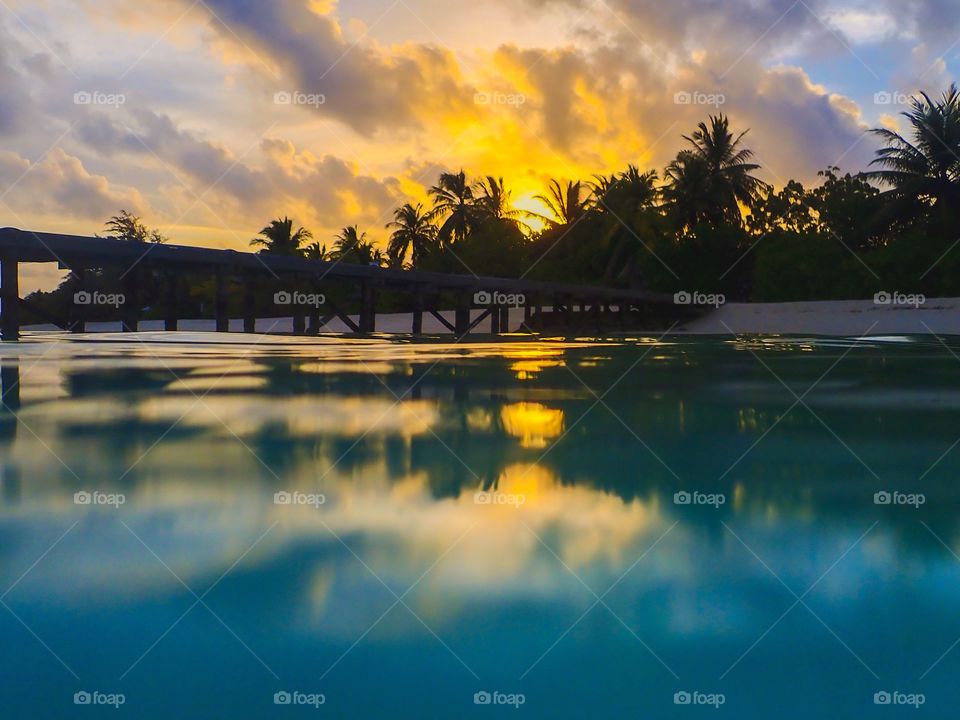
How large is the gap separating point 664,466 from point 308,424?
94.0 inches

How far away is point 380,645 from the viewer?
193 cm

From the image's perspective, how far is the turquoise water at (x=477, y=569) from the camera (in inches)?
69.6

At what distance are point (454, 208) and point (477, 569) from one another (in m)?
45.9

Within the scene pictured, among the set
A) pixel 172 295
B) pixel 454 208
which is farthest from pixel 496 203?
pixel 172 295

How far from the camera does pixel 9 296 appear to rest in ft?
54.9

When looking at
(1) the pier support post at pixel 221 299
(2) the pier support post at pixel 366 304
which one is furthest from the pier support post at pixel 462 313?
(1) the pier support post at pixel 221 299

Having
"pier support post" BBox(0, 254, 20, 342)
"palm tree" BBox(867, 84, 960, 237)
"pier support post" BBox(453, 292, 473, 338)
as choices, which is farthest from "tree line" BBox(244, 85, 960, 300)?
"pier support post" BBox(0, 254, 20, 342)

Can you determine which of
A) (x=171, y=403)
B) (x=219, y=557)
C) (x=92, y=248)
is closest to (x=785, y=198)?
(x=92, y=248)

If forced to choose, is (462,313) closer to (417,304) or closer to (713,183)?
(417,304)

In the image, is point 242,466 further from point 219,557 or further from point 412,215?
point 412,215

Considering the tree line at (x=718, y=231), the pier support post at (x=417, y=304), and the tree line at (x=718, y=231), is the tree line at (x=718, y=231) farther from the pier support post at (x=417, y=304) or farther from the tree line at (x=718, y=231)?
the pier support post at (x=417, y=304)

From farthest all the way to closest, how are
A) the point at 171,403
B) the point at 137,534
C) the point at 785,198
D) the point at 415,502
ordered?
1. the point at 785,198
2. the point at 171,403
3. the point at 415,502
4. the point at 137,534

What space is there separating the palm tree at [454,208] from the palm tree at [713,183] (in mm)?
11592

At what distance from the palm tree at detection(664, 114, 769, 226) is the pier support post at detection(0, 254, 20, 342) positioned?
3113cm
